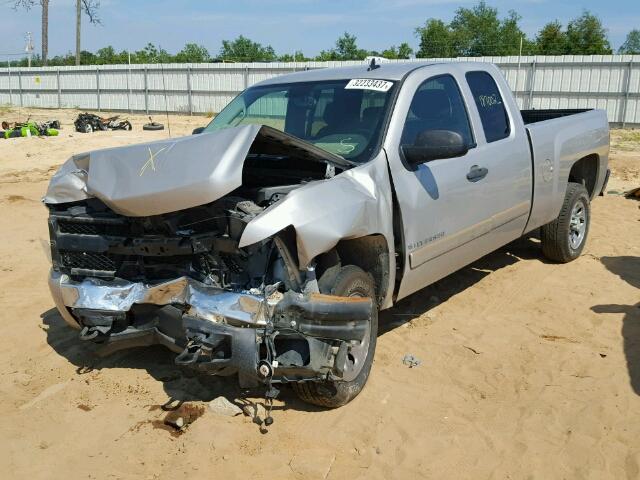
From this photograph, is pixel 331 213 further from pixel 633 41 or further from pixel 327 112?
pixel 633 41

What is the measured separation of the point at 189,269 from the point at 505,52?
41.9 metres

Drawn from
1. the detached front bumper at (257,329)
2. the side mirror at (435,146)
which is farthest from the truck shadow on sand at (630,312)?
the detached front bumper at (257,329)

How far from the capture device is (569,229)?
6480 millimetres

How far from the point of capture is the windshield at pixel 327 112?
4338 mm

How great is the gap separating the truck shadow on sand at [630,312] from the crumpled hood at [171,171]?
8.36 ft

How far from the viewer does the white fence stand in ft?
69.7

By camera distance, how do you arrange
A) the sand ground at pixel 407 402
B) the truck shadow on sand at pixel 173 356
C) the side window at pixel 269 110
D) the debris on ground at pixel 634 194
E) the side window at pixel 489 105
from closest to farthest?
the sand ground at pixel 407 402 → the truck shadow on sand at pixel 173 356 → the side window at pixel 269 110 → the side window at pixel 489 105 → the debris on ground at pixel 634 194

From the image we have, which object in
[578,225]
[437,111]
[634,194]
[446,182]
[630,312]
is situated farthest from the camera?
[634,194]

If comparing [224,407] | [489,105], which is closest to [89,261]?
[224,407]

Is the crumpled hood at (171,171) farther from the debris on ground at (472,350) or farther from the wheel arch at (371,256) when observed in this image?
the debris on ground at (472,350)

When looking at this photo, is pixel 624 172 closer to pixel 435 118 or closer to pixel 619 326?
pixel 619 326

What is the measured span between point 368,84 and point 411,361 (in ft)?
6.44

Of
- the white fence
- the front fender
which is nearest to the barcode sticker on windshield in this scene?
the front fender

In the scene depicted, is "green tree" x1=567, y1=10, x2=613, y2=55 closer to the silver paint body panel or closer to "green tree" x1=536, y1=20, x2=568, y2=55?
"green tree" x1=536, y1=20, x2=568, y2=55
